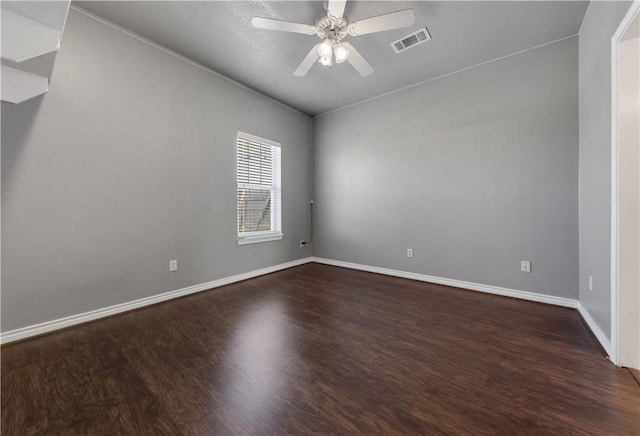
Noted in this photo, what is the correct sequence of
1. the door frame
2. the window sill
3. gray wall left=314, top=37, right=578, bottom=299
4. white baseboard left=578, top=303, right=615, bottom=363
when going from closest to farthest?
1. the door frame
2. white baseboard left=578, top=303, right=615, bottom=363
3. gray wall left=314, top=37, right=578, bottom=299
4. the window sill

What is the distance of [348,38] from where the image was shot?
248 cm

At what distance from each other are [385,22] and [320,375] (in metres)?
2.50

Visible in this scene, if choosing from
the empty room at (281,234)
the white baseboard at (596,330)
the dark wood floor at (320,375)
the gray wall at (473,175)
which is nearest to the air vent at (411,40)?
the empty room at (281,234)

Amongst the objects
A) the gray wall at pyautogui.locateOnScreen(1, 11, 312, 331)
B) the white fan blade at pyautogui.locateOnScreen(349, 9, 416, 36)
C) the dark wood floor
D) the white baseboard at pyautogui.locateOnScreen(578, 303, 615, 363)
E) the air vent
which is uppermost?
the air vent

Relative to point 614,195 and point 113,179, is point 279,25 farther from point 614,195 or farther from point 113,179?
point 614,195

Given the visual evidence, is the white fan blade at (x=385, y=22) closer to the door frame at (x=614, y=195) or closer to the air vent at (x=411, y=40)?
the air vent at (x=411, y=40)

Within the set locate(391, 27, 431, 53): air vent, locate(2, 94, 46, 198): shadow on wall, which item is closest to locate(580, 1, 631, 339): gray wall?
locate(391, 27, 431, 53): air vent

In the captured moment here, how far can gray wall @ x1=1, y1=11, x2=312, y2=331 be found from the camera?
1917 millimetres

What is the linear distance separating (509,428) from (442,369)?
0.43m

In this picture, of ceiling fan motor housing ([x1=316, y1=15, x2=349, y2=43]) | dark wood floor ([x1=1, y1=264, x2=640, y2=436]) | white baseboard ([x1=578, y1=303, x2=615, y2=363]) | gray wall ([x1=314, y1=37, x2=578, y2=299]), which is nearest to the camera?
dark wood floor ([x1=1, y1=264, x2=640, y2=436])

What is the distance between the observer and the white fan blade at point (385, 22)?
5.60 feet

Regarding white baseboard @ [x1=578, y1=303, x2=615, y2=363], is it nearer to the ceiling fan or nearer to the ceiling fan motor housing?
the ceiling fan

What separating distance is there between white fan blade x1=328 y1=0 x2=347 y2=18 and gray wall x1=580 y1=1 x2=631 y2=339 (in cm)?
170

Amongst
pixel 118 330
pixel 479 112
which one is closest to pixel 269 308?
pixel 118 330
